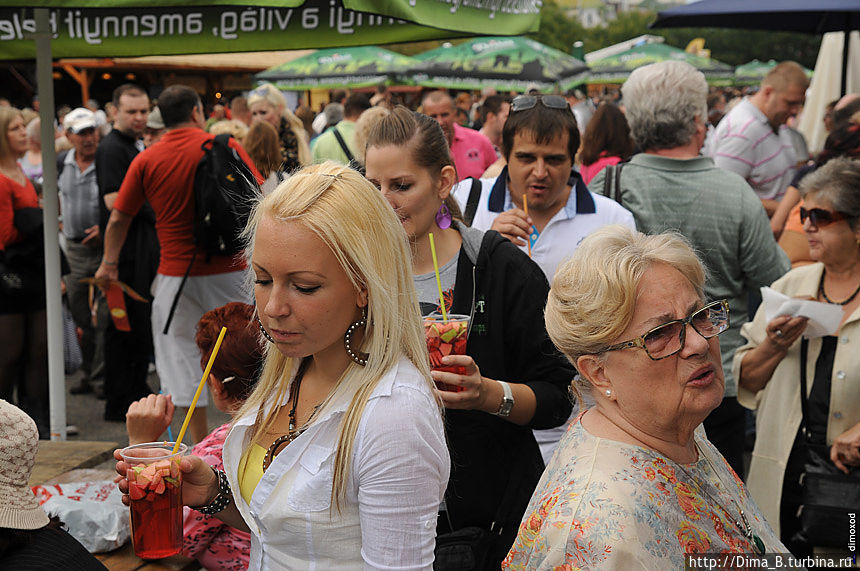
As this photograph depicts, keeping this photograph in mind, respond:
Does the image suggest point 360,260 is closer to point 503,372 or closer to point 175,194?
point 503,372

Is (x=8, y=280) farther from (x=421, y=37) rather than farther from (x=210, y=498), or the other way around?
(x=210, y=498)

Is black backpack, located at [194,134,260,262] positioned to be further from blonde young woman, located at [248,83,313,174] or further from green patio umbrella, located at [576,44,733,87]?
green patio umbrella, located at [576,44,733,87]

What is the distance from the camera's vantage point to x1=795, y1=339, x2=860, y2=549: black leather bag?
10.8ft

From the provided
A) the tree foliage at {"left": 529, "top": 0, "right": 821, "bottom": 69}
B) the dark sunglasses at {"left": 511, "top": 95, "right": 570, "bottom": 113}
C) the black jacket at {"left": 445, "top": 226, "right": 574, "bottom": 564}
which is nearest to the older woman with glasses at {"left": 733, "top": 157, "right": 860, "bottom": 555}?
the dark sunglasses at {"left": 511, "top": 95, "right": 570, "bottom": 113}

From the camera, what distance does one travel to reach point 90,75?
73.4ft

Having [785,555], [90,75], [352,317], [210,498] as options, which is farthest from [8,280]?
[90,75]

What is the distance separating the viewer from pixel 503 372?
271 centimetres

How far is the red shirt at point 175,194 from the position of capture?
18.9ft

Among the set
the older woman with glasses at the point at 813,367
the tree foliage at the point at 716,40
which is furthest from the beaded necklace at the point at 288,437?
the tree foliage at the point at 716,40

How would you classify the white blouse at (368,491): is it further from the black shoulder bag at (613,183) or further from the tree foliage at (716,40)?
the tree foliage at (716,40)

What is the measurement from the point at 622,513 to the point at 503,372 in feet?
3.06

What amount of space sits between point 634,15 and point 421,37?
84.5m

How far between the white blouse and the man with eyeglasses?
1749 millimetres

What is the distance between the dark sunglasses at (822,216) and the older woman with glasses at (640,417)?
1.73 meters
